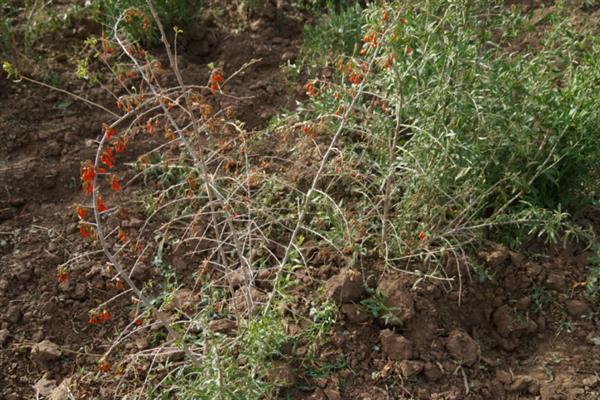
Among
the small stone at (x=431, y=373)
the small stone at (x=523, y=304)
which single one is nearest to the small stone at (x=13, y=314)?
the small stone at (x=431, y=373)

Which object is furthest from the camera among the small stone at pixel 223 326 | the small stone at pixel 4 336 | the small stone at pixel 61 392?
the small stone at pixel 4 336

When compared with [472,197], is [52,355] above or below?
below

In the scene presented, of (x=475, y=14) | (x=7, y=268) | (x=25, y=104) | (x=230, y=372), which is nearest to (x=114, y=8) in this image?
(x=25, y=104)

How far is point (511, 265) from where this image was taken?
3.59 metres

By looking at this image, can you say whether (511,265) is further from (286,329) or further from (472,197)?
(286,329)

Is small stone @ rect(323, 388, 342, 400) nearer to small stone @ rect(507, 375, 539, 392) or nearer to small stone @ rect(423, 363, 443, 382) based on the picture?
small stone @ rect(423, 363, 443, 382)

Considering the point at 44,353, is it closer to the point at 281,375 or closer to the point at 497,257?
the point at 281,375

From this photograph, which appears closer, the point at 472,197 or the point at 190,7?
the point at 472,197

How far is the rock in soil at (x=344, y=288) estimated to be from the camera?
10.8 feet

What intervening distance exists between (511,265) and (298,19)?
2455 mm

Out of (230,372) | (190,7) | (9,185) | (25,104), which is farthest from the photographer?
(190,7)

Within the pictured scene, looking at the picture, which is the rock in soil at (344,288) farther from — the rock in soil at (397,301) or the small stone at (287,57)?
the small stone at (287,57)

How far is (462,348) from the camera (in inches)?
128

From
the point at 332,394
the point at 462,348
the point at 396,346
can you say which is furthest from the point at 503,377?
the point at 332,394
